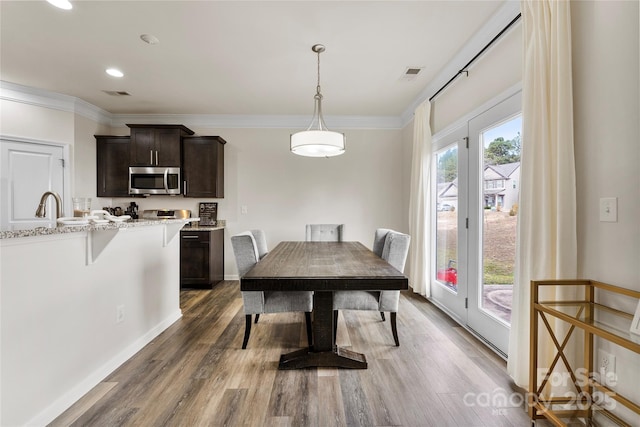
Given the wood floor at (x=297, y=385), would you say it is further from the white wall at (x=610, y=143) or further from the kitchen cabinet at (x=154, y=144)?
the kitchen cabinet at (x=154, y=144)

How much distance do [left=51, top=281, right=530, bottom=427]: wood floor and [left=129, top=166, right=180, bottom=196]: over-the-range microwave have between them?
2287 millimetres

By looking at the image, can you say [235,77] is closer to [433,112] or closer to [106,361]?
[433,112]

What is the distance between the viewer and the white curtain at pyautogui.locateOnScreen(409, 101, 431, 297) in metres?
3.54

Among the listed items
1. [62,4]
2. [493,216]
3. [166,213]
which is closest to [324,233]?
[493,216]

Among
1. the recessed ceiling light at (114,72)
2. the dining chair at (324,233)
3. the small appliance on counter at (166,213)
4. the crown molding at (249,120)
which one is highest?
the recessed ceiling light at (114,72)

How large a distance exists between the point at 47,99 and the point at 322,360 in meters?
4.74

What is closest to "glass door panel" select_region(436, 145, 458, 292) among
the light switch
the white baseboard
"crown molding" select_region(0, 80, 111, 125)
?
the light switch

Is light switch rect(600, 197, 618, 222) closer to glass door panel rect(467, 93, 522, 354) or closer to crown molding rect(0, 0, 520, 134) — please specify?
glass door panel rect(467, 93, 522, 354)

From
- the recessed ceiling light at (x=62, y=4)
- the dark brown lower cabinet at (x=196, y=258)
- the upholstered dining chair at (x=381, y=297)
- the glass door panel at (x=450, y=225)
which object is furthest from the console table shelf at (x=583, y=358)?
the dark brown lower cabinet at (x=196, y=258)

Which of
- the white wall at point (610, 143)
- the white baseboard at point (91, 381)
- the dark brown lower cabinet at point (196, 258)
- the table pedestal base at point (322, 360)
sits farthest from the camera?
the dark brown lower cabinet at point (196, 258)

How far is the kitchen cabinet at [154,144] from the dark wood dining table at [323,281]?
2731 millimetres

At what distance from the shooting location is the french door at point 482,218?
220cm

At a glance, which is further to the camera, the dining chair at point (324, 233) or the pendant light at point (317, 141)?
the dining chair at point (324, 233)

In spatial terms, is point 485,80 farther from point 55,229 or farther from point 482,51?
point 55,229
